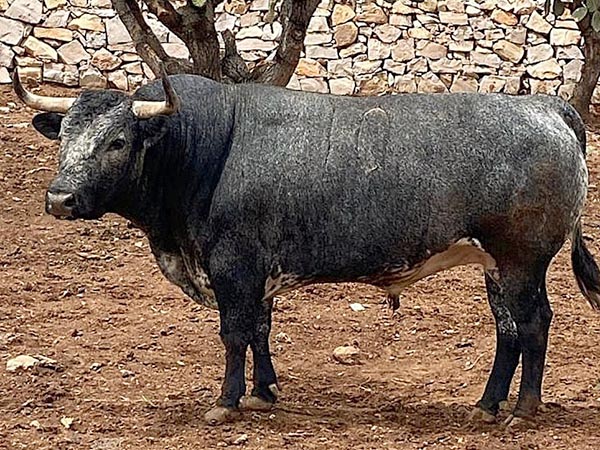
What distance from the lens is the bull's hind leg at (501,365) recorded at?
6.71m

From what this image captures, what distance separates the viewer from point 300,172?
6.45 m

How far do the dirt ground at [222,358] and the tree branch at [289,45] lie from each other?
5.28 ft

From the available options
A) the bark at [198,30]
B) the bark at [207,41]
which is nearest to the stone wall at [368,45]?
the bark at [207,41]

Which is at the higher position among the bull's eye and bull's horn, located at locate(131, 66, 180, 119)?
bull's horn, located at locate(131, 66, 180, 119)

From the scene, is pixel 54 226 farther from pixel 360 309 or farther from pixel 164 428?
pixel 164 428

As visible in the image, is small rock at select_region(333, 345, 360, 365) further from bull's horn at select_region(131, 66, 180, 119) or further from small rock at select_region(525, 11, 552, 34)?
small rock at select_region(525, 11, 552, 34)

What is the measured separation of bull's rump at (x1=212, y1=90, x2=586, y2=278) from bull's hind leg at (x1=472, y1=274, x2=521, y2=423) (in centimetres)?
53

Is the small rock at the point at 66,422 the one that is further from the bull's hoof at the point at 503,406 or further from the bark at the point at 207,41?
the bark at the point at 207,41

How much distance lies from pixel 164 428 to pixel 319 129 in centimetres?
171

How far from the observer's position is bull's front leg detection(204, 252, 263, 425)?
643 centimetres

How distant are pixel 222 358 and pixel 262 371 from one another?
3.40 feet

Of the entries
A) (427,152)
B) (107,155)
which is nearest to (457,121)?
(427,152)

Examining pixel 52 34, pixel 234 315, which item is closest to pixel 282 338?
pixel 234 315

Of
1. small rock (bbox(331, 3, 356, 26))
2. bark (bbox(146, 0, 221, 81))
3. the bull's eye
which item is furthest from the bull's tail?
small rock (bbox(331, 3, 356, 26))
